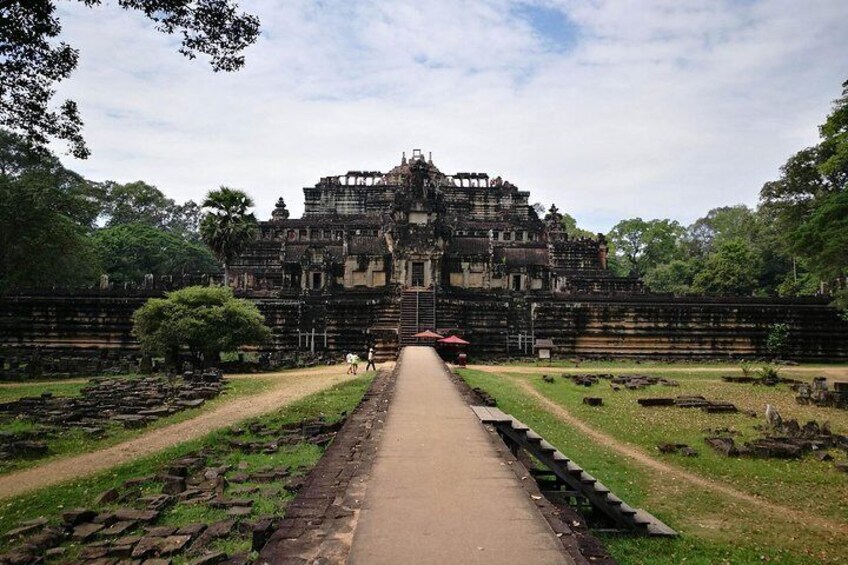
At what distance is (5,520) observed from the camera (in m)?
7.82

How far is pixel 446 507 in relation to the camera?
17.6 feet

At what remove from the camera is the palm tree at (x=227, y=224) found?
3469 centimetres

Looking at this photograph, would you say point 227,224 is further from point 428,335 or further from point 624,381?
point 624,381

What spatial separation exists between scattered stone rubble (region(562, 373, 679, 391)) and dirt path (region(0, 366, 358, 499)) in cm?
976

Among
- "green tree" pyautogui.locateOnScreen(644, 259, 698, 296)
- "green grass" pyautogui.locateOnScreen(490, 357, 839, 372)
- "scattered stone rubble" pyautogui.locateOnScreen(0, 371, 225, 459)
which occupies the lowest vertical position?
"green grass" pyautogui.locateOnScreen(490, 357, 839, 372)

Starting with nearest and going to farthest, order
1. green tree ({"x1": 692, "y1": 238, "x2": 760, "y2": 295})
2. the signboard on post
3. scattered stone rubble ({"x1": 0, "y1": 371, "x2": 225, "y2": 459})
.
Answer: scattered stone rubble ({"x1": 0, "y1": 371, "x2": 225, "y2": 459}) → the signboard on post → green tree ({"x1": 692, "y1": 238, "x2": 760, "y2": 295})

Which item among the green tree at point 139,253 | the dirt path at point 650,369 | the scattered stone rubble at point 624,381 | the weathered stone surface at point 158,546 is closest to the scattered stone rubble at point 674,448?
the scattered stone rubble at point 624,381

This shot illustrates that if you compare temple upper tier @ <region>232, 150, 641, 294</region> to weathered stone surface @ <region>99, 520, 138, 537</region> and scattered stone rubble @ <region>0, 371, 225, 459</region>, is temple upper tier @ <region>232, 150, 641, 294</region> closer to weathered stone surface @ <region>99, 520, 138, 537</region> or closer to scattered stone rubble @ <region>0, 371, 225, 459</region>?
scattered stone rubble @ <region>0, 371, 225, 459</region>

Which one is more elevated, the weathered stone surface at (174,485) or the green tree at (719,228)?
the green tree at (719,228)

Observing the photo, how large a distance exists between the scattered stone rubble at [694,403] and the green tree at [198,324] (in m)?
17.8

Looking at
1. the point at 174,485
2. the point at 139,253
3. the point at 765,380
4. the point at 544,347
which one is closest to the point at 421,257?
the point at 544,347

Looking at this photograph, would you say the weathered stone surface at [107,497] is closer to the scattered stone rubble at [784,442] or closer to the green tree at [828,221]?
the scattered stone rubble at [784,442]

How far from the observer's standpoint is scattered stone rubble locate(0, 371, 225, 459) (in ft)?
41.0

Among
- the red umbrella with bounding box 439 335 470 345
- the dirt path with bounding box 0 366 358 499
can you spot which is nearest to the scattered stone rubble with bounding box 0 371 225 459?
the dirt path with bounding box 0 366 358 499
